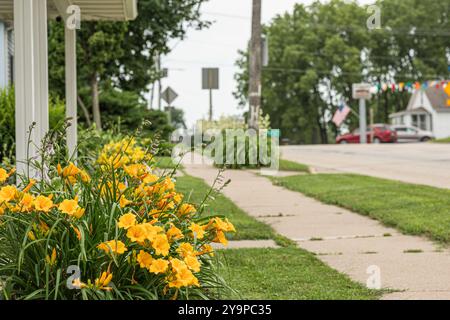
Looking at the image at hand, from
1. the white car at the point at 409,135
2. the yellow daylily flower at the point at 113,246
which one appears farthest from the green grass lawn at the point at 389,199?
the white car at the point at 409,135

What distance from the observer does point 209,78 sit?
17.6 meters

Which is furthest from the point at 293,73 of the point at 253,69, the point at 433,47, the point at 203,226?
the point at 203,226

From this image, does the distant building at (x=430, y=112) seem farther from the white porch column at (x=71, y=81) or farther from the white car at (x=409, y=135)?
the white porch column at (x=71, y=81)

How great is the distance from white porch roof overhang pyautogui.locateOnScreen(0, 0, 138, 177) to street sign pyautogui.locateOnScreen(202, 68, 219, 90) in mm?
7665

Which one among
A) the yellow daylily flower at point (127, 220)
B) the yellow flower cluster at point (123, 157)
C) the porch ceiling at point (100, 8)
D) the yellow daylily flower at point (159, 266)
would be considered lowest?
the yellow daylily flower at point (159, 266)

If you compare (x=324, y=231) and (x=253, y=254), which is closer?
(x=253, y=254)

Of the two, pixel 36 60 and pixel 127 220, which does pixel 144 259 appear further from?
pixel 36 60

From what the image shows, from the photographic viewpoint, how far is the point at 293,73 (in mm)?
61938

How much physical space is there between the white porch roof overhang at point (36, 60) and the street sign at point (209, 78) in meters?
7.66

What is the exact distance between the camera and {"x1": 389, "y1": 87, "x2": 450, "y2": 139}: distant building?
5759cm

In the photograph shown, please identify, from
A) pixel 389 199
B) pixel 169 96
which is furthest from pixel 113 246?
pixel 169 96

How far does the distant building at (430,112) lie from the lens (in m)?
57.6
